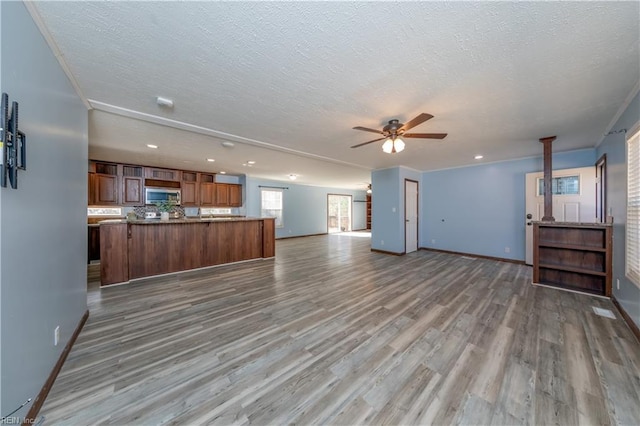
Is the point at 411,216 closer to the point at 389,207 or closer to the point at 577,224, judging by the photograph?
the point at 389,207

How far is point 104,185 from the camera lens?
5.28 m

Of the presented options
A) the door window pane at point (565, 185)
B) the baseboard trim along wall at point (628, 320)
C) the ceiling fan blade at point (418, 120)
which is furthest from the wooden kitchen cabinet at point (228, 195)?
the baseboard trim along wall at point (628, 320)

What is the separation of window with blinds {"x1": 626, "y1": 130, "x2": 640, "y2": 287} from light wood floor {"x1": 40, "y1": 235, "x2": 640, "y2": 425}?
0.61 m

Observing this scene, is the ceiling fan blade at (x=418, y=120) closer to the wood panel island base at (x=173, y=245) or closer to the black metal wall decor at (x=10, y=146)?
the black metal wall decor at (x=10, y=146)

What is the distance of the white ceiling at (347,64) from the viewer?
1301mm

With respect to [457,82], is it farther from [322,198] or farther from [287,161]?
[322,198]

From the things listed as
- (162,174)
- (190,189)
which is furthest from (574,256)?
(162,174)

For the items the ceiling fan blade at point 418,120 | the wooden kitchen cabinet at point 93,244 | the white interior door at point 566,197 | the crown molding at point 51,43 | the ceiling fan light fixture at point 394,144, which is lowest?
the wooden kitchen cabinet at point 93,244

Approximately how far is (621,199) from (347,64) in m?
3.54

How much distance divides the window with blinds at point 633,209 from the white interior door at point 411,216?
354 cm

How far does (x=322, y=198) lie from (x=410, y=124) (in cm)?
766

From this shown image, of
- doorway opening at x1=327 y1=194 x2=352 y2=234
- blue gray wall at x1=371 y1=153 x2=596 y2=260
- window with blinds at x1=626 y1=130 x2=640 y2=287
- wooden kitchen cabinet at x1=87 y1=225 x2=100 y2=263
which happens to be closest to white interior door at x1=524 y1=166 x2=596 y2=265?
blue gray wall at x1=371 y1=153 x2=596 y2=260

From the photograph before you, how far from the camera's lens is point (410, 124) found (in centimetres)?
243

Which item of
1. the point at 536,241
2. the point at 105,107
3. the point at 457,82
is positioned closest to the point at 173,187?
the point at 105,107
